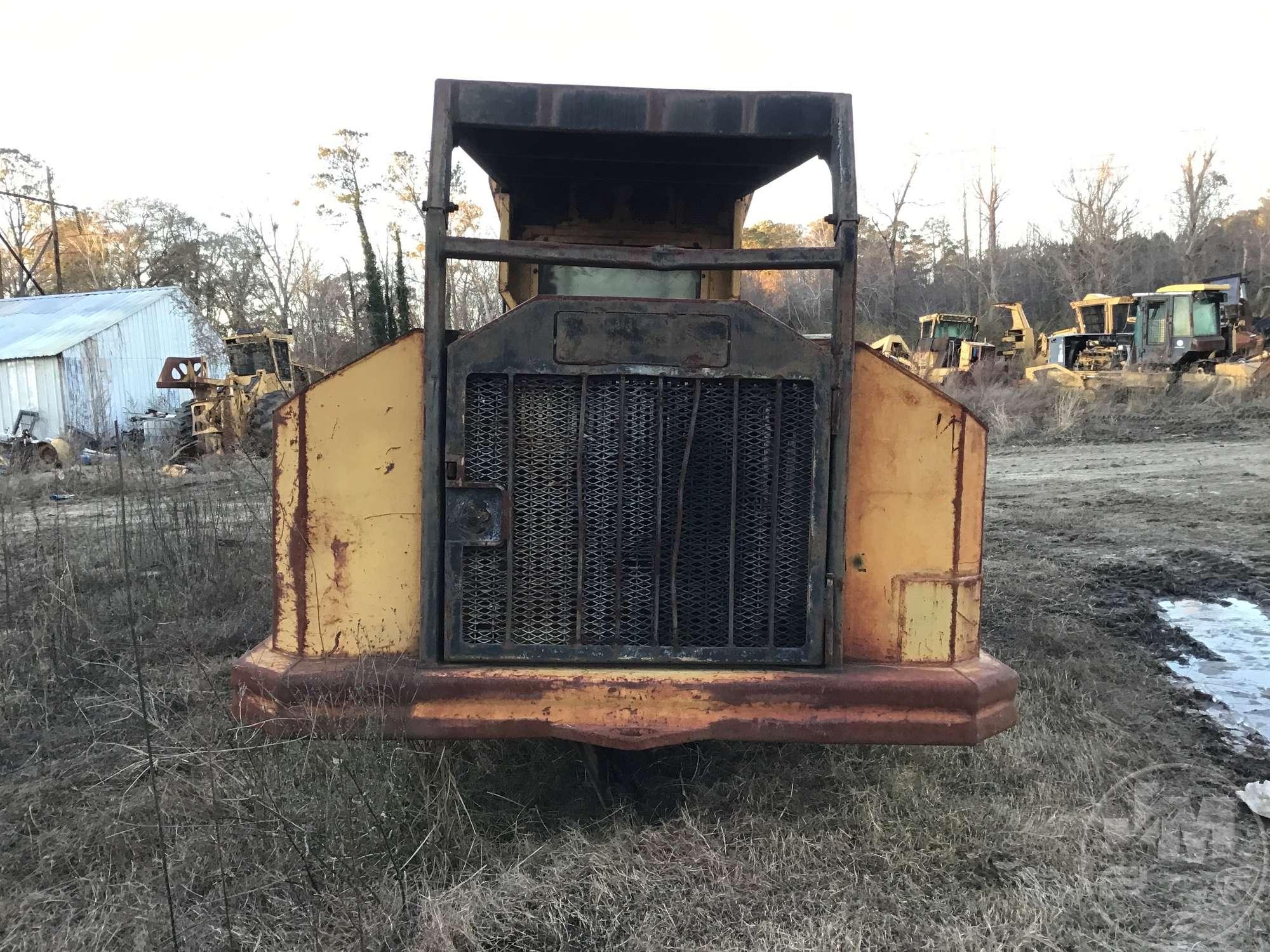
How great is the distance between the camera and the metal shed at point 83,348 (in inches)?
923

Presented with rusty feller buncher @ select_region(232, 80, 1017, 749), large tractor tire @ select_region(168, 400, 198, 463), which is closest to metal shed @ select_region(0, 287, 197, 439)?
large tractor tire @ select_region(168, 400, 198, 463)

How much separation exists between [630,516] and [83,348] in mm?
26280

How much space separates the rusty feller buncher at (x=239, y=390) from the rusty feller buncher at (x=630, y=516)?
480 inches

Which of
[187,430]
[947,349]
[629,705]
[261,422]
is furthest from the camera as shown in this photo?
[947,349]

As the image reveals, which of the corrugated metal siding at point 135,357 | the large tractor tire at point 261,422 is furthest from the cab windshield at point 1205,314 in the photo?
the corrugated metal siding at point 135,357

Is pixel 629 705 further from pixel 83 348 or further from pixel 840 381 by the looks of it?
pixel 83 348

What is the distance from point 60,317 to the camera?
27172 mm

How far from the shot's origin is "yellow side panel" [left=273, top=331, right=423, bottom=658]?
7.81 ft

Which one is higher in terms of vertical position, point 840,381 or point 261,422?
point 840,381

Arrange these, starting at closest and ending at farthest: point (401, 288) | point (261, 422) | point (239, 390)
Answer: point (401, 288) < point (261, 422) < point (239, 390)

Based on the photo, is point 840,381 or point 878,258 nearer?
point 840,381

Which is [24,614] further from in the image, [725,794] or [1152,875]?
[1152,875]

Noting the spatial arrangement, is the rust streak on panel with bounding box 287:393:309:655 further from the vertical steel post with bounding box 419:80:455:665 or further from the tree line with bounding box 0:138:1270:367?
the tree line with bounding box 0:138:1270:367

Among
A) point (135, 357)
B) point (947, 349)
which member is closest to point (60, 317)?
point (135, 357)
